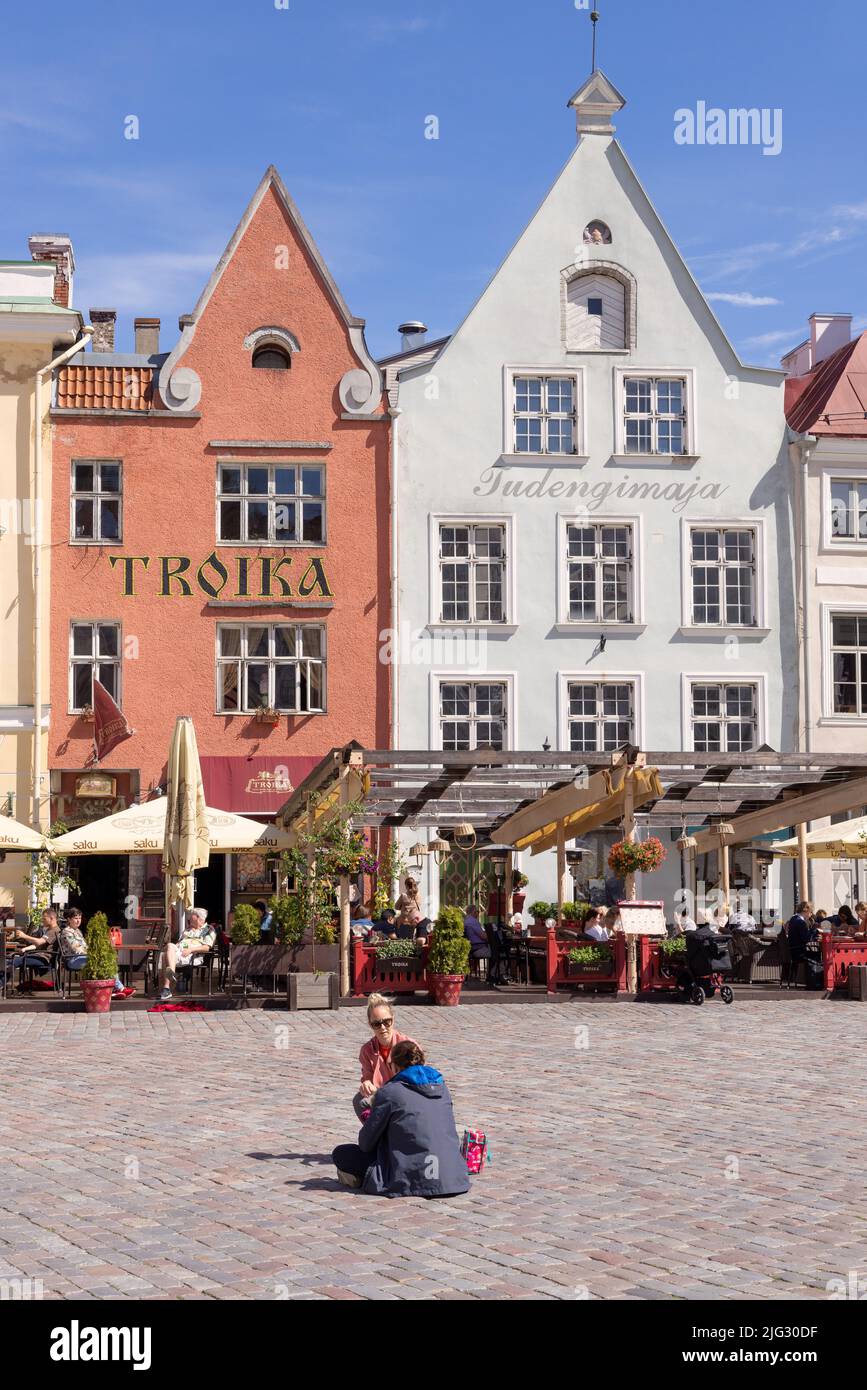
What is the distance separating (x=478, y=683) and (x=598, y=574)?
10.4 ft

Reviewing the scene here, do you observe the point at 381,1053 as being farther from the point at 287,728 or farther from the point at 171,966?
the point at 287,728

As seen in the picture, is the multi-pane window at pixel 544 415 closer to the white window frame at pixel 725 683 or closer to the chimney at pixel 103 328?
the white window frame at pixel 725 683

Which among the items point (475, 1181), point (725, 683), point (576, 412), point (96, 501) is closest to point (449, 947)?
point (475, 1181)

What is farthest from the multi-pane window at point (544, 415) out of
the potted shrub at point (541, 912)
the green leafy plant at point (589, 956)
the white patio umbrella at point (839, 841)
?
the green leafy plant at point (589, 956)

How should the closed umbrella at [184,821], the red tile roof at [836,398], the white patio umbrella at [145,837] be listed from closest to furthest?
the closed umbrella at [184,821], the white patio umbrella at [145,837], the red tile roof at [836,398]

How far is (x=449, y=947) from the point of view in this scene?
2142 cm

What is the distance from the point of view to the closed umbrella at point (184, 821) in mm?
22297

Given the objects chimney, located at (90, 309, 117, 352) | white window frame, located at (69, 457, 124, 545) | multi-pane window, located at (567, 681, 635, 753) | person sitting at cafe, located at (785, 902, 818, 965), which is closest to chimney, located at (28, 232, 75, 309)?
chimney, located at (90, 309, 117, 352)

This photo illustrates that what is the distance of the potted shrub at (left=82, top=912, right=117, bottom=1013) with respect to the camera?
20547mm

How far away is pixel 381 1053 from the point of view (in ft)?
36.5

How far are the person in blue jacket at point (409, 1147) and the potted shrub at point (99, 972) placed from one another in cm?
1093

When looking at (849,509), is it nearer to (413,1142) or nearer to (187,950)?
(187,950)
